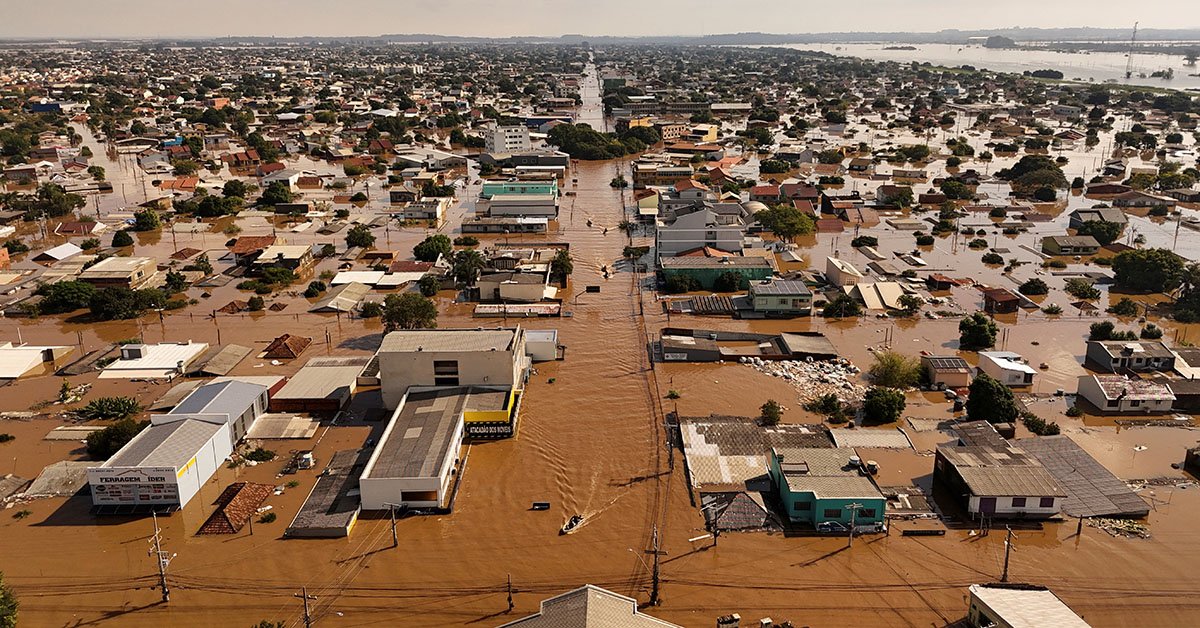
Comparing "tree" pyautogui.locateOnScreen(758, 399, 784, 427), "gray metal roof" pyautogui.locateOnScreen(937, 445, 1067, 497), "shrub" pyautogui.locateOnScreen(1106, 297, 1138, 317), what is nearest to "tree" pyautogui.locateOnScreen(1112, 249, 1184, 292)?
"shrub" pyautogui.locateOnScreen(1106, 297, 1138, 317)

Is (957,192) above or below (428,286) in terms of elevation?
above

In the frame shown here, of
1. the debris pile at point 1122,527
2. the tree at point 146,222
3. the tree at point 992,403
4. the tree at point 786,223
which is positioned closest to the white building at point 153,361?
the tree at point 146,222

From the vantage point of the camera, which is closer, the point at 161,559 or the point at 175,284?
the point at 161,559

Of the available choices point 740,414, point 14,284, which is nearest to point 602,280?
point 740,414

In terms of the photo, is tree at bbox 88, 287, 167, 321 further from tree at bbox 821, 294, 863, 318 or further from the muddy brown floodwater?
tree at bbox 821, 294, 863, 318

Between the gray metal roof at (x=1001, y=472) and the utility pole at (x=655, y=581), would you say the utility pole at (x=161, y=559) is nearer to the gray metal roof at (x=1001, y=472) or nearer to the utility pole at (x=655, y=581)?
the utility pole at (x=655, y=581)

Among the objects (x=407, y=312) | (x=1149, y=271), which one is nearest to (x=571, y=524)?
(x=407, y=312)

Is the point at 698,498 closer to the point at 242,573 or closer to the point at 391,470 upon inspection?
the point at 391,470

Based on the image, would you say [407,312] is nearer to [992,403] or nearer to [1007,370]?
[992,403]
